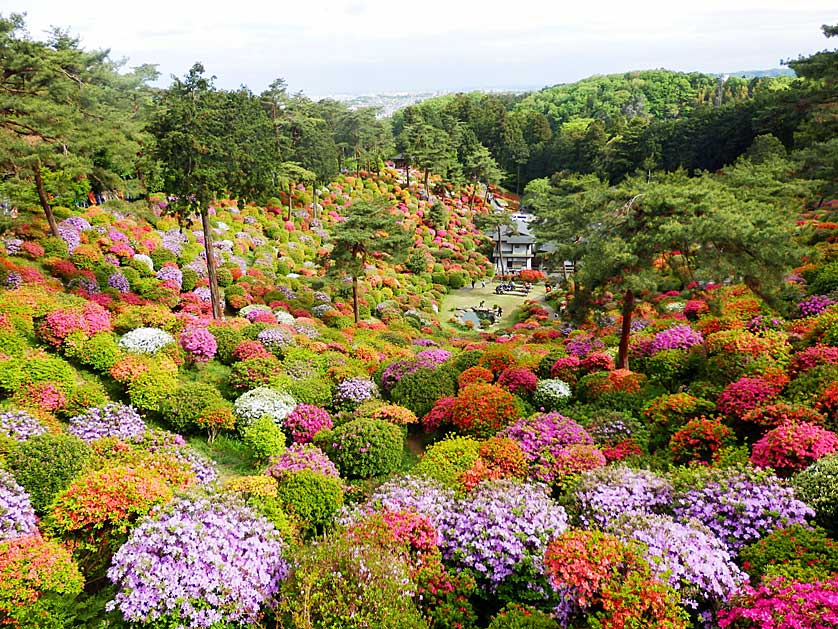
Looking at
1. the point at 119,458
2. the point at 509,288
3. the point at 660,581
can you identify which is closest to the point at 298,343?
the point at 119,458

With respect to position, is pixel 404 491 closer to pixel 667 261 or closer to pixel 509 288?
pixel 667 261

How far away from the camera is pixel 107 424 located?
9977 mm

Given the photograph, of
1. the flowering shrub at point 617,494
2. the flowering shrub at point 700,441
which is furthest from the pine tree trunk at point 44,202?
the flowering shrub at point 700,441

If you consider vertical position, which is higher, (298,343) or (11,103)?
(11,103)

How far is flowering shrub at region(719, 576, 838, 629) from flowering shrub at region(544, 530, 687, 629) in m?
0.56

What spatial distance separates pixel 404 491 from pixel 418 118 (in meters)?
53.9

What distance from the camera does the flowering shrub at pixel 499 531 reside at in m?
6.96

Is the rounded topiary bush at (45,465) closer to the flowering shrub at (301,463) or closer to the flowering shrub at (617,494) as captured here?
the flowering shrub at (301,463)

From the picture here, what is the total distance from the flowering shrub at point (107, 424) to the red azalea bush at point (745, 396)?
34.7 ft

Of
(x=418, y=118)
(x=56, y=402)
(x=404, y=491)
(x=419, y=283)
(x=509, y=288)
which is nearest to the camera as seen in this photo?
(x=404, y=491)

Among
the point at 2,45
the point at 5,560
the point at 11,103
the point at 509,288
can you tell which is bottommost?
the point at 509,288

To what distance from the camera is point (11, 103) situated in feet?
44.1

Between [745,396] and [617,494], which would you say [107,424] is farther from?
[745,396]

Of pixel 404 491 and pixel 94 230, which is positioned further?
pixel 94 230
